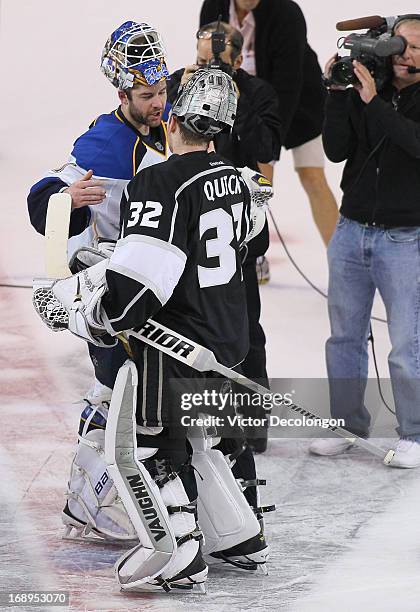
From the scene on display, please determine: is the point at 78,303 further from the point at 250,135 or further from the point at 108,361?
the point at 250,135

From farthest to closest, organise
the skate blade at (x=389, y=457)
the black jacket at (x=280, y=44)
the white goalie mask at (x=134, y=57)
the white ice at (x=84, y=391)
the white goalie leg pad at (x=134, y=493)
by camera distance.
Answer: the black jacket at (x=280, y=44)
the skate blade at (x=389, y=457)
the white goalie mask at (x=134, y=57)
the white ice at (x=84, y=391)
the white goalie leg pad at (x=134, y=493)

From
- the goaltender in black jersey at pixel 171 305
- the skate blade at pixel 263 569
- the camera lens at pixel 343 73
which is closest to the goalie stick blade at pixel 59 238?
the goaltender in black jersey at pixel 171 305

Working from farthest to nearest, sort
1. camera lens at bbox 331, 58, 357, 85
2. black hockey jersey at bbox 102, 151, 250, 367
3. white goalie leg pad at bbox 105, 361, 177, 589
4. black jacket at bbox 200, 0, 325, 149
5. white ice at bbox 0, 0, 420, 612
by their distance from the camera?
black jacket at bbox 200, 0, 325, 149 < camera lens at bbox 331, 58, 357, 85 < white ice at bbox 0, 0, 420, 612 < white goalie leg pad at bbox 105, 361, 177, 589 < black hockey jersey at bbox 102, 151, 250, 367

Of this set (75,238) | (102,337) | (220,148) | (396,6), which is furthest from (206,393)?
(396,6)

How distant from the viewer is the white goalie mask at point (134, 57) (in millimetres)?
3930

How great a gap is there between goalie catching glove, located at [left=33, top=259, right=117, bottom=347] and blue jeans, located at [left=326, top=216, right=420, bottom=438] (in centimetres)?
136

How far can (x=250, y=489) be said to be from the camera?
157 inches

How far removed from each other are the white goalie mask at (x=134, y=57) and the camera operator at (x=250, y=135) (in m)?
0.62

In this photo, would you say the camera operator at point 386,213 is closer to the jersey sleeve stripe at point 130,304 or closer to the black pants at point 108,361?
the black pants at point 108,361

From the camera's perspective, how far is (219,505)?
3.74 metres

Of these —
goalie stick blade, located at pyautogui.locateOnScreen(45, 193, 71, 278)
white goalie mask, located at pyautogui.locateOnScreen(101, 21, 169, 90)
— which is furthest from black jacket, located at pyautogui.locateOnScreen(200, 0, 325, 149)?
goalie stick blade, located at pyautogui.locateOnScreen(45, 193, 71, 278)

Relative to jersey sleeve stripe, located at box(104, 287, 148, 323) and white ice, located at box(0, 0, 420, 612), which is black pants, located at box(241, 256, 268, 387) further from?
jersey sleeve stripe, located at box(104, 287, 148, 323)

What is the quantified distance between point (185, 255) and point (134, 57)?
29.9 inches

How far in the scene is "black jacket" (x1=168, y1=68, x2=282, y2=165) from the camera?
4.70m
